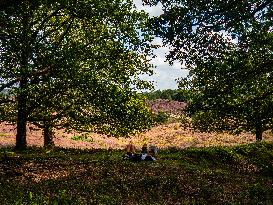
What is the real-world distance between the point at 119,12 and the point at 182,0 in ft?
22.2

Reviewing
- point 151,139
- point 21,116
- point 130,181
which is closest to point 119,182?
point 130,181

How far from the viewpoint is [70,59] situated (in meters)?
17.6

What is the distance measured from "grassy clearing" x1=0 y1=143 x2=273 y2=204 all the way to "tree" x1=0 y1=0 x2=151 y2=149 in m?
3.29

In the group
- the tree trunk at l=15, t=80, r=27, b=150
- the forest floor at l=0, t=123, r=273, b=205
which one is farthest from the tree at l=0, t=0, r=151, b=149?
the forest floor at l=0, t=123, r=273, b=205

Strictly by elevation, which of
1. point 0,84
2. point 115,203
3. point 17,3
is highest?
point 17,3

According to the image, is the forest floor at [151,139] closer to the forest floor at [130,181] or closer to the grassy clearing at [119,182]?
the forest floor at [130,181]

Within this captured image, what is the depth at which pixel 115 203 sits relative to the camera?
14773 mm

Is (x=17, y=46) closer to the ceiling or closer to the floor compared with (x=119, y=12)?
closer to the floor

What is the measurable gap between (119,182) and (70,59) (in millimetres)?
5737

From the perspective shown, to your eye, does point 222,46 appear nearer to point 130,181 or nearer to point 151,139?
point 130,181

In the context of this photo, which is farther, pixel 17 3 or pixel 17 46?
pixel 17 46

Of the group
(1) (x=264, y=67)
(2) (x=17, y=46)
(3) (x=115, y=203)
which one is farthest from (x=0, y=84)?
(1) (x=264, y=67)

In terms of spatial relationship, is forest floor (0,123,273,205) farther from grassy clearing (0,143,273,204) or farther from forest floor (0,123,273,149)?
forest floor (0,123,273,149)

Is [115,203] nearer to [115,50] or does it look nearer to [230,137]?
[115,50]
